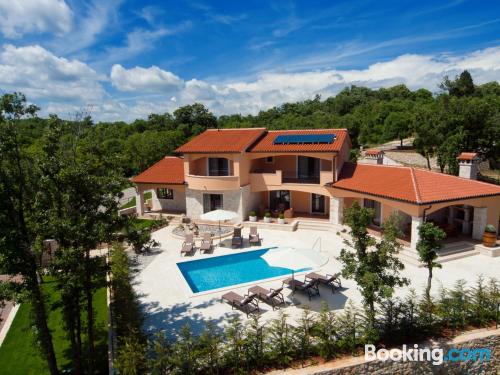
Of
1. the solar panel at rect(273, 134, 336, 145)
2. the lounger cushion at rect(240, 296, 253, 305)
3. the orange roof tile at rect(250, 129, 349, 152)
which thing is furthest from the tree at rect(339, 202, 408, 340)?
the solar panel at rect(273, 134, 336, 145)

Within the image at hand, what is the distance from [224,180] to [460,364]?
21.0 m

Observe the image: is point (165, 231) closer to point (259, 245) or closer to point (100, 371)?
point (259, 245)

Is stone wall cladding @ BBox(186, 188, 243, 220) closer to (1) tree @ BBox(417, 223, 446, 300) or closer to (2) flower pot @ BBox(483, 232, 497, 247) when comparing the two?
(1) tree @ BBox(417, 223, 446, 300)

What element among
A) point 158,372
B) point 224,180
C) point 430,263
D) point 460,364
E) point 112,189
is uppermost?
point 112,189

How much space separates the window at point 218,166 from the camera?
32.6m

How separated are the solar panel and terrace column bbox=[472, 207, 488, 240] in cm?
1220

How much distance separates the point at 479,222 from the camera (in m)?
23.5

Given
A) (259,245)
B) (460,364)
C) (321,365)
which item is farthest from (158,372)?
(259,245)

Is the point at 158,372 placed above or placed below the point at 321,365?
above

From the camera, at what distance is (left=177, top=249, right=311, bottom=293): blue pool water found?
65.1 feet

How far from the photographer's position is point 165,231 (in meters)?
29.5

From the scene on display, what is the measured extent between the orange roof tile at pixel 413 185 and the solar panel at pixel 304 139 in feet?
13.2

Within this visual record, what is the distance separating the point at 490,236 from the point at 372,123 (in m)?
55.2

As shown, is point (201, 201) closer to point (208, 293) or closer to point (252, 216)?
point (252, 216)
